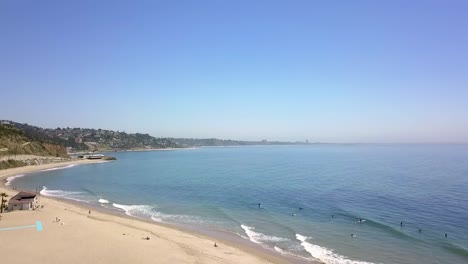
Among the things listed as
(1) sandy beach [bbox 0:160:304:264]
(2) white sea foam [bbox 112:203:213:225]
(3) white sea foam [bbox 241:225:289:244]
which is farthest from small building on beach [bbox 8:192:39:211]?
(3) white sea foam [bbox 241:225:289:244]

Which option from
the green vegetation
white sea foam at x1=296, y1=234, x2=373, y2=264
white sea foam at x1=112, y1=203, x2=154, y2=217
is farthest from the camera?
the green vegetation

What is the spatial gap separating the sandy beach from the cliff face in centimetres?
9106

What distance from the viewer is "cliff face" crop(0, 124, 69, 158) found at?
382ft

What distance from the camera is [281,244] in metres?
31.3

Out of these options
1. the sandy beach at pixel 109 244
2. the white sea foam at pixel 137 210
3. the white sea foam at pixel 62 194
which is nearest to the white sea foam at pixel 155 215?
the white sea foam at pixel 137 210

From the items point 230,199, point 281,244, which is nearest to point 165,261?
point 281,244

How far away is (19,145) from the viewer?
125 meters

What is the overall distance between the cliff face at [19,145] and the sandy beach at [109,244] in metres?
91.1

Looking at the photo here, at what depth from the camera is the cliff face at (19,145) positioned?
382ft

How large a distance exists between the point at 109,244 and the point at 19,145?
380 ft

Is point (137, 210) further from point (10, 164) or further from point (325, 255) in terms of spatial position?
point (10, 164)

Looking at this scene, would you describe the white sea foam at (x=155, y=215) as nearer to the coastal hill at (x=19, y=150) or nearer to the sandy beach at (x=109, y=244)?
the sandy beach at (x=109, y=244)

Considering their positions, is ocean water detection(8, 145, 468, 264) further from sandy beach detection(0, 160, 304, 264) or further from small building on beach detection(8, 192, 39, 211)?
small building on beach detection(8, 192, 39, 211)

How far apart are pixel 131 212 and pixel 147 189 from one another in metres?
22.7
